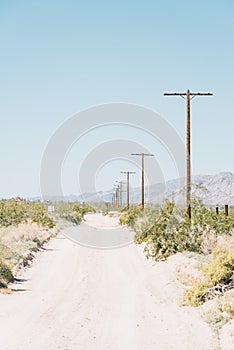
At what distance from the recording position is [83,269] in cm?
2403

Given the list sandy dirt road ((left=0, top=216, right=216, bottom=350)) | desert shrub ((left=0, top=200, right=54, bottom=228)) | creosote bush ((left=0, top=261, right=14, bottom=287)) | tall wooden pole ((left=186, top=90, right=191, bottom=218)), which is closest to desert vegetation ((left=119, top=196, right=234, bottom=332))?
tall wooden pole ((left=186, top=90, right=191, bottom=218))

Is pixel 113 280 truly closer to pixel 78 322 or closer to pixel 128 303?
pixel 128 303

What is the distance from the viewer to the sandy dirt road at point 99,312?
1220 centimetres

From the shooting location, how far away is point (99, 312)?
15.1 m

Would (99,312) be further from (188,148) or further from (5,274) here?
(188,148)

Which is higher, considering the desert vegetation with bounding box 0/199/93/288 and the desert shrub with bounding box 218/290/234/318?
the desert vegetation with bounding box 0/199/93/288

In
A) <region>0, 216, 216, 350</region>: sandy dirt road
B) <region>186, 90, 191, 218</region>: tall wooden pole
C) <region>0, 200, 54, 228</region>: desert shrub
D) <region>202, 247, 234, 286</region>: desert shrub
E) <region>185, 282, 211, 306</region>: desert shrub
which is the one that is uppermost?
<region>186, 90, 191, 218</region>: tall wooden pole

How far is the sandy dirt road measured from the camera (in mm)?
12203

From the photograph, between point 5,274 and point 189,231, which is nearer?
point 5,274

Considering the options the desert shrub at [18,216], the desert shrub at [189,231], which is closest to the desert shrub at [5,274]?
the desert shrub at [189,231]

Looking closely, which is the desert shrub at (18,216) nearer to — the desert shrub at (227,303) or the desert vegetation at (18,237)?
the desert vegetation at (18,237)

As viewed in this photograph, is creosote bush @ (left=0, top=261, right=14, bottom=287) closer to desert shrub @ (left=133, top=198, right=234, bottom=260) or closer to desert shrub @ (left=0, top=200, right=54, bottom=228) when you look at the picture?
desert shrub @ (left=133, top=198, right=234, bottom=260)

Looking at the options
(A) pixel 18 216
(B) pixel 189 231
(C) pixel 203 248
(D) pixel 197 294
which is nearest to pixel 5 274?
(D) pixel 197 294

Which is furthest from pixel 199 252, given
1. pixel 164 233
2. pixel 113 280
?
pixel 113 280
